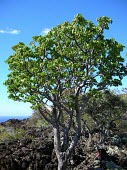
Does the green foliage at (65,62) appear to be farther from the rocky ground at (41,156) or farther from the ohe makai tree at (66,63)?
the rocky ground at (41,156)

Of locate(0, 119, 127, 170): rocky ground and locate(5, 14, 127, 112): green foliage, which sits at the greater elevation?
locate(5, 14, 127, 112): green foliage

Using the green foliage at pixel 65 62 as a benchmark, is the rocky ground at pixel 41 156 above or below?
below

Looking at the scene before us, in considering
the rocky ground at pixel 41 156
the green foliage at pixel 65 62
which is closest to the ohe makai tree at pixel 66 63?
the green foliage at pixel 65 62

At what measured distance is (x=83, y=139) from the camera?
104 feet

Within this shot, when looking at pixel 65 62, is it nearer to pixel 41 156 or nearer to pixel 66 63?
pixel 66 63

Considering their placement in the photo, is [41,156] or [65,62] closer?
[65,62]

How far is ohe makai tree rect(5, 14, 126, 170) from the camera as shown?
18.0 metres

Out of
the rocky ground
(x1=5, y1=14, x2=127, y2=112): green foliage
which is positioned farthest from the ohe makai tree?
the rocky ground

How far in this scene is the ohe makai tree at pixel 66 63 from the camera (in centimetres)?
1798

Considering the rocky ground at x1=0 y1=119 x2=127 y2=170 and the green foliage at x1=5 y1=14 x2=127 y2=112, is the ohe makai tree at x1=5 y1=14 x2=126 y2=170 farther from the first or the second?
the rocky ground at x1=0 y1=119 x2=127 y2=170

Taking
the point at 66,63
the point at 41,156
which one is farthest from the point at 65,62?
the point at 41,156

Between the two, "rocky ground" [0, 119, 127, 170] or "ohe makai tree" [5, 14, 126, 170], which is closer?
"ohe makai tree" [5, 14, 126, 170]

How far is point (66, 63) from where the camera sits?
1798 centimetres

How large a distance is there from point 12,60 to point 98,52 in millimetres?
4661
